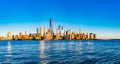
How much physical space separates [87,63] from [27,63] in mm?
11448

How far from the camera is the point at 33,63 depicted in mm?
44844

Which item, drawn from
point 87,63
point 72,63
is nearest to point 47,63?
point 72,63

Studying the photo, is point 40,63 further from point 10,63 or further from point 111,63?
point 111,63

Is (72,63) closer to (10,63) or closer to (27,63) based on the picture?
(27,63)

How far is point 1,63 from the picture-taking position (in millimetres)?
44719

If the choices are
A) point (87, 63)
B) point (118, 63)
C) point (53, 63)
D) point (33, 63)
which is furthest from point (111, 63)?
point (33, 63)

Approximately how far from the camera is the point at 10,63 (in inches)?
1779

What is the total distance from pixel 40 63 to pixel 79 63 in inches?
294

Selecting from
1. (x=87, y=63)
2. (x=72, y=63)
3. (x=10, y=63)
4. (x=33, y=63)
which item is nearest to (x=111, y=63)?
(x=87, y=63)

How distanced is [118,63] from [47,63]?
13.7m

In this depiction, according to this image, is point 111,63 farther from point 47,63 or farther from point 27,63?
point 27,63

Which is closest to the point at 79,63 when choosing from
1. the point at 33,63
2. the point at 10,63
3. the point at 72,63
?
the point at 72,63

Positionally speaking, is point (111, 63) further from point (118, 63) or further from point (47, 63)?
point (47, 63)

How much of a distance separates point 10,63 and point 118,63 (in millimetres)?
20831
